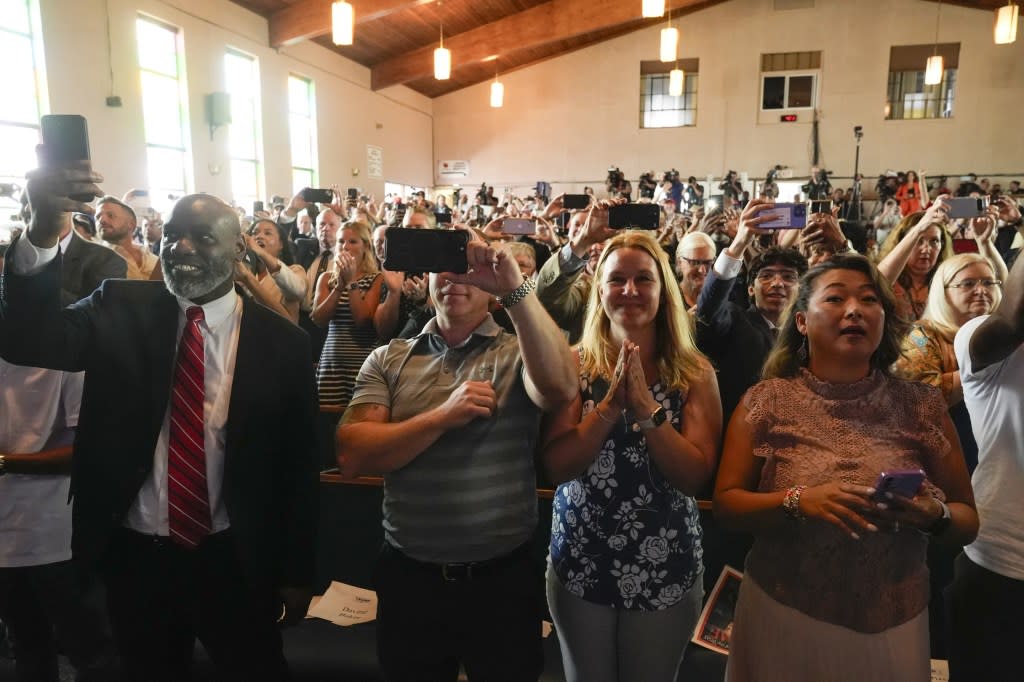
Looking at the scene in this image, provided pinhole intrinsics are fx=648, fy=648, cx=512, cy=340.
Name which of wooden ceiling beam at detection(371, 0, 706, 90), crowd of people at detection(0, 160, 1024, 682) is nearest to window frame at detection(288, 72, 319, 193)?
wooden ceiling beam at detection(371, 0, 706, 90)

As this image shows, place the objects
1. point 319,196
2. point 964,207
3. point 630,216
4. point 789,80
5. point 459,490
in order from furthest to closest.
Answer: point 789,80 < point 319,196 < point 964,207 < point 630,216 < point 459,490

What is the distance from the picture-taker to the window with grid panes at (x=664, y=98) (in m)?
12.5

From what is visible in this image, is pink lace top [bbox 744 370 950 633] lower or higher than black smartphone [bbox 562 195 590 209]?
lower

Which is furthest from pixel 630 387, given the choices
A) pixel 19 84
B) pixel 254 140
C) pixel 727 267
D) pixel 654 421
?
pixel 254 140

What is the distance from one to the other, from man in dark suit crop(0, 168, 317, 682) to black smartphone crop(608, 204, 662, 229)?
40.0 inches

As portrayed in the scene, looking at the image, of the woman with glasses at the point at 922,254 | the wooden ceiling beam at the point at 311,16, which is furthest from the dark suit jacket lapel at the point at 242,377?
the wooden ceiling beam at the point at 311,16

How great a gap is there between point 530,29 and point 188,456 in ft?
34.7

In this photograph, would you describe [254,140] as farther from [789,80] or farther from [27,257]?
[789,80]

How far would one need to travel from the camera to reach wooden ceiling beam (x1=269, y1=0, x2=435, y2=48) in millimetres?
7992

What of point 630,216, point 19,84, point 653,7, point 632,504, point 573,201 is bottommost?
point 632,504

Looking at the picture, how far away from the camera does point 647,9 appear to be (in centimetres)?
679

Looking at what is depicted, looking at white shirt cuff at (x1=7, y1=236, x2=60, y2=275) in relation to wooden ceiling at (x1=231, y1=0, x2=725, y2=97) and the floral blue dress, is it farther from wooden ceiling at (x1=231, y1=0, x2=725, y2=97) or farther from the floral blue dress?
wooden ceiling at (x1=231, y1=0, x2=725, y2=97)

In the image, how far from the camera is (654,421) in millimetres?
1300

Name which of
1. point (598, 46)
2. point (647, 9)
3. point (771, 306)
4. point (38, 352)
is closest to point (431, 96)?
point (598, 46)
